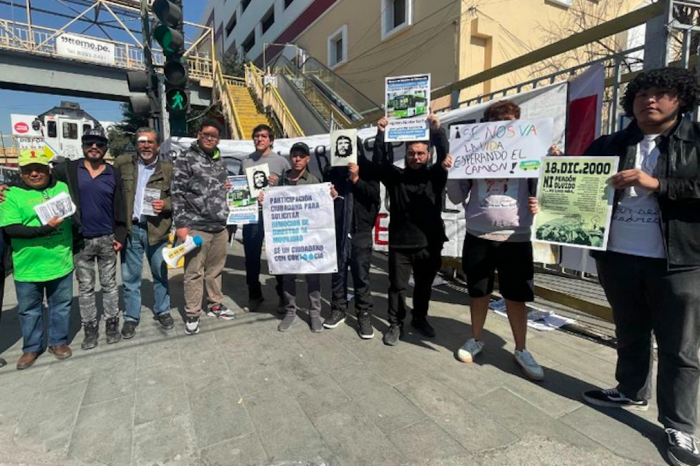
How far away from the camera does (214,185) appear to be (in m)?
4.05

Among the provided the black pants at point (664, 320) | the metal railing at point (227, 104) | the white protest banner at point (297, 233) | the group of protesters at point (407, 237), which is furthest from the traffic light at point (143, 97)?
the metal railing at point (227, 104)

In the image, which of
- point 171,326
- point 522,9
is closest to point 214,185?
point 171,326

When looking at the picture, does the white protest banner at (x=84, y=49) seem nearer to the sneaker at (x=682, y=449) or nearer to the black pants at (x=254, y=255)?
the black pants at (x=254, y=255)

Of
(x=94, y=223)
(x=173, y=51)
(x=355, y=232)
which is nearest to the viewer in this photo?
(x=94, y=223)

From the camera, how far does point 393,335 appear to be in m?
3.77

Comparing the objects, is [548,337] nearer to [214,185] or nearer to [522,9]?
[214,185]

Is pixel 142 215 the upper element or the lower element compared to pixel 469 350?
upper

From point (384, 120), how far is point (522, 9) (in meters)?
12.5

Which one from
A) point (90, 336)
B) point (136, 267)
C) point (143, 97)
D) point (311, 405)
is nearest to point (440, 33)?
point (143, 97)

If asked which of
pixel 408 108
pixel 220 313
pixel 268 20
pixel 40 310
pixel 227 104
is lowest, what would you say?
pixel 220 313

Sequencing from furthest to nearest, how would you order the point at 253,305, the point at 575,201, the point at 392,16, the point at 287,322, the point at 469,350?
the point at 392,16
the point at 253,305
the point at 287,322
the point at 469,350
the point at 575,201

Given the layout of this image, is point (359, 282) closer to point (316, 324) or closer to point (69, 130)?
point (316, 324)

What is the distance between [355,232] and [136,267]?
2.28 meters

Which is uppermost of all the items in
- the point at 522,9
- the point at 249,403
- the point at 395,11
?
the point at 395,11
